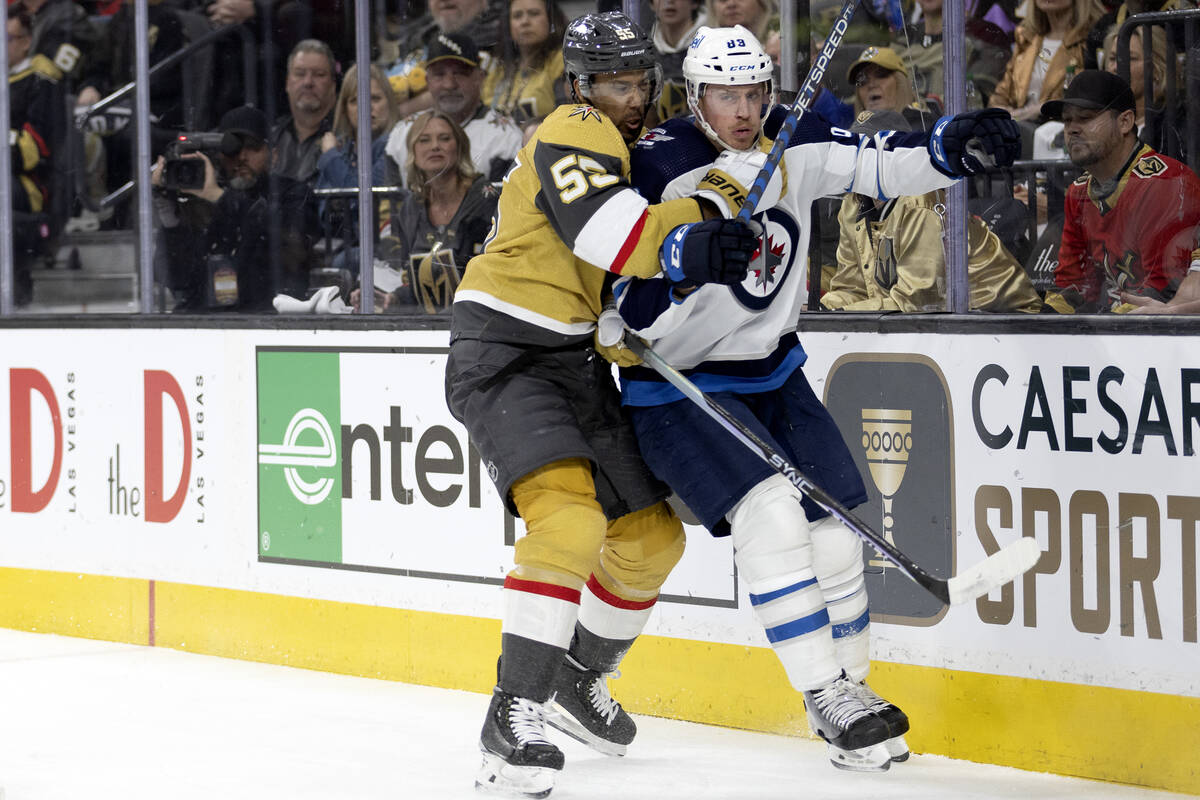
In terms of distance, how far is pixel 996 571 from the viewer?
110 inches

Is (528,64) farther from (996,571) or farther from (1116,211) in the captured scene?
(996,571)

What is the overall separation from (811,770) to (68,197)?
2966mm

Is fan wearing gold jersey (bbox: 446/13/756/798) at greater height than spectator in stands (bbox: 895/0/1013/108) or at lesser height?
lesser

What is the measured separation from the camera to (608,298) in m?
3.13

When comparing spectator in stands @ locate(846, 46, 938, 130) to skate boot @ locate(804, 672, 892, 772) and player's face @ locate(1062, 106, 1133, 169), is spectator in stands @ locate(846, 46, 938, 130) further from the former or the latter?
skate boot @ locate(804, 672, 892, 772)

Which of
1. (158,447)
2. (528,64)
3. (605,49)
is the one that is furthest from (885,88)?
(158,447)

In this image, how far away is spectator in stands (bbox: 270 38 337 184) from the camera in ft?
14.1

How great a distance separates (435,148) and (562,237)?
136 cm

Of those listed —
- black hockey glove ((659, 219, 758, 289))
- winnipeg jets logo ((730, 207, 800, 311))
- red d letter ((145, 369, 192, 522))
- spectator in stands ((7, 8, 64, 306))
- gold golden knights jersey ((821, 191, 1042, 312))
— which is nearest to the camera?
black hockey glove ((659, 219, 758, 289))

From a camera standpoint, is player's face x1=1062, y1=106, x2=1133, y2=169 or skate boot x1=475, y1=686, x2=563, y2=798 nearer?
skate boot x1=475, y1=686, x2=563, y2=798

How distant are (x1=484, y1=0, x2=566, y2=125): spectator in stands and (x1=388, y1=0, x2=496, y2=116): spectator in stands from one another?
0.16 ft

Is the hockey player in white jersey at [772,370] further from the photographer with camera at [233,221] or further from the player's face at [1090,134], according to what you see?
the photographer with camera at [233,221]

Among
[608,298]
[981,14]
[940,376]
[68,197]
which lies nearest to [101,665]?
[68,197]

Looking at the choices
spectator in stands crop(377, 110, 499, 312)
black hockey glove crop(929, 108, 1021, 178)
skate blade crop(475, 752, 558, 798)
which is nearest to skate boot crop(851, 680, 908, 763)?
skate blade crop(475, 752, 558, 798)
